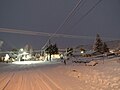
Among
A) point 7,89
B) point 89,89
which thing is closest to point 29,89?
point 7,89

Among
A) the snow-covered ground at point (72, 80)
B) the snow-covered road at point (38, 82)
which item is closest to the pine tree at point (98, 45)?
the snow-covered ground at point (72, 80)

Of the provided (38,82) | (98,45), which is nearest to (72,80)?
(38,82)

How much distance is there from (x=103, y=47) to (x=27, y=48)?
2575 inches

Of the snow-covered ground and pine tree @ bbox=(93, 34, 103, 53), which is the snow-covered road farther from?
pine tree @ bbox=(93, 34, 103, 53)

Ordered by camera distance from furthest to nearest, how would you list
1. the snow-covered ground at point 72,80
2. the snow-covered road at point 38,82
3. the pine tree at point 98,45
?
the pine tree at point 98,45 → the snow-covered road at point 38,82 → the snow-covered ground at point 72,80

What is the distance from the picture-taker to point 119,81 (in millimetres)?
13250

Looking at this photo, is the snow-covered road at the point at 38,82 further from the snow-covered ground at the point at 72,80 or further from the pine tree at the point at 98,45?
the pine tree at the point at 98,45

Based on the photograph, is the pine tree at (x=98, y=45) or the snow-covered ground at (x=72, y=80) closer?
the snow-covered ground at (x=72, y=80)

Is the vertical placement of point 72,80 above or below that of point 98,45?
below

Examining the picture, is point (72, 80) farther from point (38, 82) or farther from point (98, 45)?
point (98, 45)

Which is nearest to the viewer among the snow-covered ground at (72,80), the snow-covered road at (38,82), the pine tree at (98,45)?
the snow-covered ground at (72,80)

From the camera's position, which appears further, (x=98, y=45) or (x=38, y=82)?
(x=98, y=45)

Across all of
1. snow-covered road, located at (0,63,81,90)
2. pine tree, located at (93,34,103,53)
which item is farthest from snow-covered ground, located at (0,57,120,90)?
pine tree, located at (93,34,103,53)

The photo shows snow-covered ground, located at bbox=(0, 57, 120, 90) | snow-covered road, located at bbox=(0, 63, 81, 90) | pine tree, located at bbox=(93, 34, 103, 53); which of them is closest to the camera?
snow-covered ground, located at bbox=(0, 57, 120, 90)
